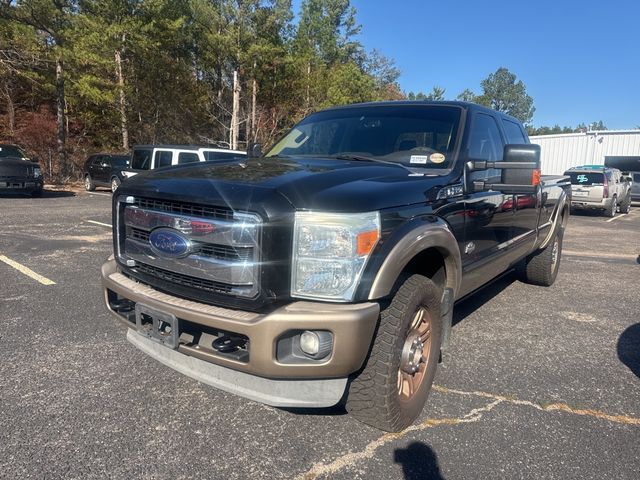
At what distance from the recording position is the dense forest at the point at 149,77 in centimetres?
2241

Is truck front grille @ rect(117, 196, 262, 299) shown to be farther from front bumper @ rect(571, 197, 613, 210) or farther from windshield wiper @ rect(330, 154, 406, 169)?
front bumper @ rect(571, 197, 613, 210)

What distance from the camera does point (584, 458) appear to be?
2459mm

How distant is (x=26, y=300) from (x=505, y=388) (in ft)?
14.6

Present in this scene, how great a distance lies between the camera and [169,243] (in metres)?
2.54

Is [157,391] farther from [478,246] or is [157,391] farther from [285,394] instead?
[478,246]

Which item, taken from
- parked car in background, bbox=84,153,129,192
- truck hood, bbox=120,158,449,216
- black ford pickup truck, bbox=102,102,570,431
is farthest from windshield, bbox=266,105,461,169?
Result: parked car in background, bbox=84,153,129,192

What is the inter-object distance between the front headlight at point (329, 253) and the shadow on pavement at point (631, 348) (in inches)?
103

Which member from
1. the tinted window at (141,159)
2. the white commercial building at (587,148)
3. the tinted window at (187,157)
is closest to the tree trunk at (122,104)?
the tinted window at (141,159)

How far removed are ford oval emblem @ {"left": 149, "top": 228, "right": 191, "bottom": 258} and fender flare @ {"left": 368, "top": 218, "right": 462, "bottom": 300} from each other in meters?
0.98

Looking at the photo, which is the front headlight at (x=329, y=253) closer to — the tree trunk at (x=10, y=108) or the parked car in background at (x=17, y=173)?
the parked car in background at (x=17, y=173)

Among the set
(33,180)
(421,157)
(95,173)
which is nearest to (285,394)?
(421,157)

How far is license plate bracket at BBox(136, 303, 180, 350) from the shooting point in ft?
8.00

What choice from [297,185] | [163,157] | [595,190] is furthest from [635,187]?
[297,185]

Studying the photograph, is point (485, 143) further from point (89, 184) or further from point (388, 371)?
point (89, 184)
